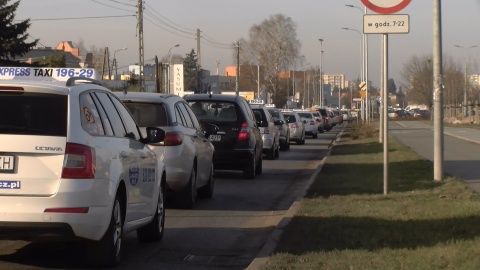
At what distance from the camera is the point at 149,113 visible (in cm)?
1348

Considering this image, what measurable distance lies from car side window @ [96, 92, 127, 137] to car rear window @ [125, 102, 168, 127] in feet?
13.4

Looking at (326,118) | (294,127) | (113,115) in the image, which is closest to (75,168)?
(113,115)

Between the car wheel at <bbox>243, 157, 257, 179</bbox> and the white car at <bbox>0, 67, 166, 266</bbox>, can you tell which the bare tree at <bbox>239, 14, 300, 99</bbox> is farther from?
the white car at <bbox>0, 67, 166, 266</bbox>

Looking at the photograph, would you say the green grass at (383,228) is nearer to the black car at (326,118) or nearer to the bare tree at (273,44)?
the black car at (326,118)

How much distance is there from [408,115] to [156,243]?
10876 centimetres

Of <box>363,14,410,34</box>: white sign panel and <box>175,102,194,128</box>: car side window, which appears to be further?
<box>175,102,194,128</box>: car side window

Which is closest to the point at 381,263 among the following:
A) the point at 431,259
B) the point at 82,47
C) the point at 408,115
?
the point at 431,259

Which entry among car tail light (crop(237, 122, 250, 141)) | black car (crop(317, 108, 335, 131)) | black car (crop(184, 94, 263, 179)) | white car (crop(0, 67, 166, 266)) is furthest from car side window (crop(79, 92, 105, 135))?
black car (crop(317, 108, 335, 131))

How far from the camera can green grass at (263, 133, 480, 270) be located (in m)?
8.47

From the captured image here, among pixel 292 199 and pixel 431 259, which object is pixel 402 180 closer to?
pixel 292 199

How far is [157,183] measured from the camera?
10.1 metres

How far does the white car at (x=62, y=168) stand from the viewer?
24.8 feet

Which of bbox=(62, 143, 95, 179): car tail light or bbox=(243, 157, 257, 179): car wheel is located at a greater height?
bbox=(62, 143, 95, 179): car tail light

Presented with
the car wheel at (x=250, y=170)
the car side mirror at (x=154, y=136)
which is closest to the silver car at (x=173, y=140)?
the car side mirror at (x=154, y=136)
